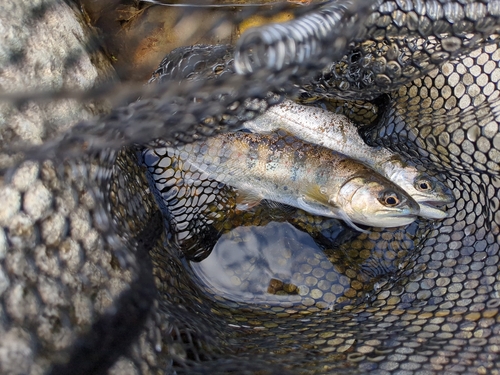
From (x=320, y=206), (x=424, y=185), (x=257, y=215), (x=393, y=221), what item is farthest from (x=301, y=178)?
(x=424, y=185)

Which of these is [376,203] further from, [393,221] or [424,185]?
[424,185]

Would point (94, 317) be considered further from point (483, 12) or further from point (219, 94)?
point (483, 12)

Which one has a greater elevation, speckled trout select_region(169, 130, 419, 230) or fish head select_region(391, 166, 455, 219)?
speckled trout select_region(169, 130, 419, 230)

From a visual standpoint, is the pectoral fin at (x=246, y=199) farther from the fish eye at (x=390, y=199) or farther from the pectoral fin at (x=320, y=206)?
the fish eye at (x=390, y=199)

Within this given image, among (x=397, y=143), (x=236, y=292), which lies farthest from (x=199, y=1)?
(x=236, y=292)

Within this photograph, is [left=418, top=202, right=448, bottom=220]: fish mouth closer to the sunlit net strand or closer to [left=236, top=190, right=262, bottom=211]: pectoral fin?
[left=236, top=190, right=262, bottom=211]: pectoral fin

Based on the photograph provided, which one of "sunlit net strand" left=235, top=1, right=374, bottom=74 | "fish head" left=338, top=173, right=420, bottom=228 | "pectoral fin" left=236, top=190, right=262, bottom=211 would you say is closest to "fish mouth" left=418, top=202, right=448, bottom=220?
"fish head" left=338, top=173, right=420, bottom=228
